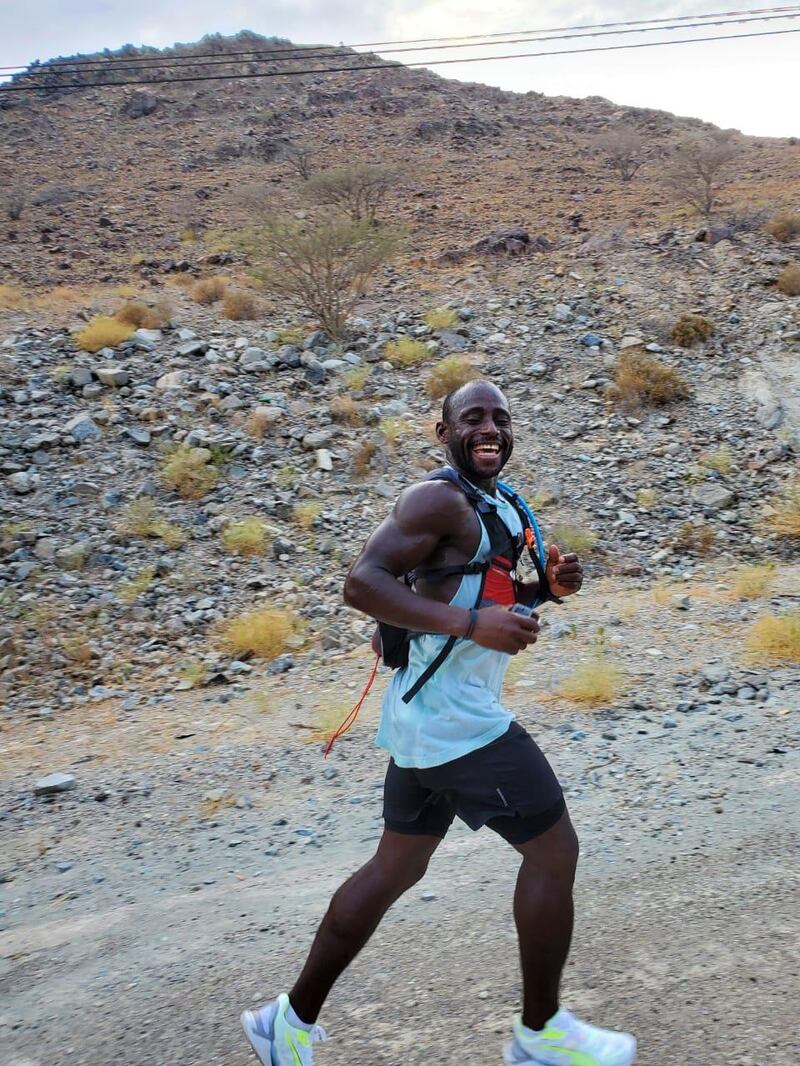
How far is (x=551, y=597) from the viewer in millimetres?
2473

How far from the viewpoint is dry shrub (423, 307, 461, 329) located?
13.7 metres

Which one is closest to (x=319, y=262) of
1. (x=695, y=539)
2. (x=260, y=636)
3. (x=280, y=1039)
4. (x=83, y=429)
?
(x=83, y=429)

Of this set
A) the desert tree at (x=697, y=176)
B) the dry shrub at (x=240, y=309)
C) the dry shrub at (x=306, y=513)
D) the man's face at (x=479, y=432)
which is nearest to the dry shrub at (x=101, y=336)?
the dry shrub at (x=240, y=309)

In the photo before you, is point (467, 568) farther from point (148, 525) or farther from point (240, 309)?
point (240, 309)

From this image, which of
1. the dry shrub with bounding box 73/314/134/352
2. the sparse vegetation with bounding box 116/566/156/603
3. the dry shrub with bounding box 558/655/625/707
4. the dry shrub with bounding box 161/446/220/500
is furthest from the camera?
the dry shrub with bounding box 73/314/134/352

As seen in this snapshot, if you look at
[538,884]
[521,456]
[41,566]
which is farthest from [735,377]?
[538,884]

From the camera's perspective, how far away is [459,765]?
6.97 ft

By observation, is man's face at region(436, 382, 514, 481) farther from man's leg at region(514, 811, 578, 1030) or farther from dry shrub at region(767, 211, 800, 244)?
dry shrub at region(767, 211, 800, 244)

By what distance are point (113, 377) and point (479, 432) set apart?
1014 cm

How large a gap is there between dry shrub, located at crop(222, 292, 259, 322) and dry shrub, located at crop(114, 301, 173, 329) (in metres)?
0.94

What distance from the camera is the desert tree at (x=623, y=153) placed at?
1101 inches

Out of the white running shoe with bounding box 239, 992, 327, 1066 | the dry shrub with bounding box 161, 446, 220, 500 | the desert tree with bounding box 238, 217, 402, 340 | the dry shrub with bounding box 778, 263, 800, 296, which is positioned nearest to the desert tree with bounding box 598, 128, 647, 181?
the dry shrub with bounding box 778, 263, 800, 296

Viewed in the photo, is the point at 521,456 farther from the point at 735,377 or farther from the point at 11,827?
the point at 11,827

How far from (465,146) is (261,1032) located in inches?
1364
